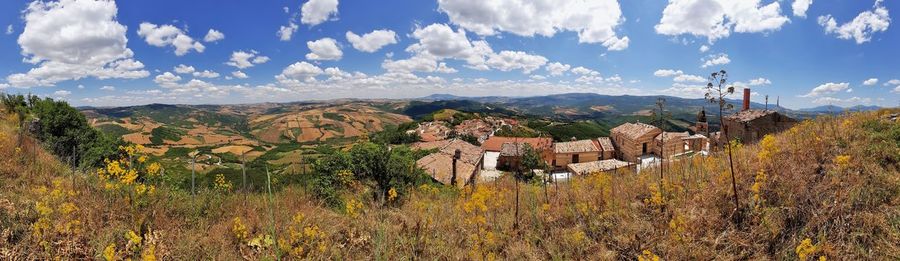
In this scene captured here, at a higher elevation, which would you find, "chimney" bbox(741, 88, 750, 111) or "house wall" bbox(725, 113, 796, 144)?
"chimney" bbox(741, 88, 750, 111)

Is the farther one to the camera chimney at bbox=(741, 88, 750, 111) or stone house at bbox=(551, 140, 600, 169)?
stone house at bbox=(551, 140, 600, 169)

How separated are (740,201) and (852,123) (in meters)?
4.30

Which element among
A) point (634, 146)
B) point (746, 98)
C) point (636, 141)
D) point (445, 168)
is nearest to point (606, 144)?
point (634, 146)

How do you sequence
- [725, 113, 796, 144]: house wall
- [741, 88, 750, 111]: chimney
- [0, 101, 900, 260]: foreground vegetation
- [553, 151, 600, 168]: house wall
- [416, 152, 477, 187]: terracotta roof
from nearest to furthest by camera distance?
1. [0, 101, 900, 260]: foreground vegetation
2. [725, 113, 796, 144]: house wall
3. [741, 88, 750, 111]: chimney
4. [416, 152, 477, 187]: terracotta roof
5. [553, 151, 600, 168]: house wall

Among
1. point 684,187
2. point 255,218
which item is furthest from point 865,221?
point 255,218

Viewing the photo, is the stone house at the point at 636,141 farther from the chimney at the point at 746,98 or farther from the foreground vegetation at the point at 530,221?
the foreground vegetation at the point at 530,221

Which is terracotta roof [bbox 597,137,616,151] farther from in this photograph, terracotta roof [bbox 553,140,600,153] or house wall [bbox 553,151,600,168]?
house wall [bbox 553,151,600,168]

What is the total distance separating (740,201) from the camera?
12.9 ft

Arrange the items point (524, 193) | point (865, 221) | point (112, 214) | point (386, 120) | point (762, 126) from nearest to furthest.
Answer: point (865, 221) < point (112, 214) < point (524, 193) < point (762, 126) < point (386, 120)

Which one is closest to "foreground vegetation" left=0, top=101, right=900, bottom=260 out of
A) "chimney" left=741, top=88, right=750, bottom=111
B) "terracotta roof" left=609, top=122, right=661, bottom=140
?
"chimney" left=741, top=88, right=750, bottom=111

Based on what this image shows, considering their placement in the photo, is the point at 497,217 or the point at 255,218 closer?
the point at 255,218

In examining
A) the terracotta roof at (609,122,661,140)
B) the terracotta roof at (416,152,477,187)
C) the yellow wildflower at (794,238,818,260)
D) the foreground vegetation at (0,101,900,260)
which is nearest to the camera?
the yellow wildflower at (794,238,818,260)

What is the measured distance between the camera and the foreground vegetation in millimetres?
3195

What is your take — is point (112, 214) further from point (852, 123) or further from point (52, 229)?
point (852, 123)
